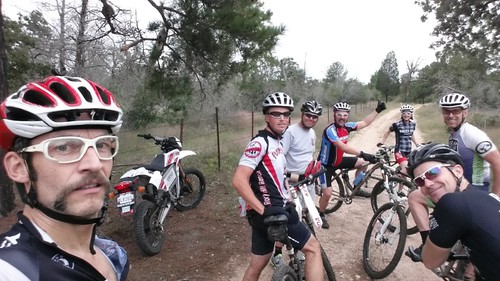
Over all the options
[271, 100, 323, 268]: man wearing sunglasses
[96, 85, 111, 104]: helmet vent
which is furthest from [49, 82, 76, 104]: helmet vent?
[271, 100, 323, 268]: man wearing sunglasses

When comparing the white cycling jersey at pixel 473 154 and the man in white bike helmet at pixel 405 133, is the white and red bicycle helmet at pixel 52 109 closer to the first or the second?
the white cycling jersey at pixel 473 154

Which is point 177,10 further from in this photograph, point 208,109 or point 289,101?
point 208,109

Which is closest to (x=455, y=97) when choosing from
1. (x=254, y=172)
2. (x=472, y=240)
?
(x=472, y=240)

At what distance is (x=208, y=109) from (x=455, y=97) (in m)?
12.7

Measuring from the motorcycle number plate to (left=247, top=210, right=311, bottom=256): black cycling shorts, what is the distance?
1.74 metres

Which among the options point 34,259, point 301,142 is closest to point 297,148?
point 301,142

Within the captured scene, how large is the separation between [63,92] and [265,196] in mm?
1663

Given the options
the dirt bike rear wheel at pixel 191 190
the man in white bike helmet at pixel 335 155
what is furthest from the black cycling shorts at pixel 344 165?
the dirt bike rear wheel at pixel 191 190

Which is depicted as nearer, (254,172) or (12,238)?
(12,238)

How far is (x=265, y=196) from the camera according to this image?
2469mm

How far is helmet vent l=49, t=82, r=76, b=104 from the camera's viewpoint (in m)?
1.24

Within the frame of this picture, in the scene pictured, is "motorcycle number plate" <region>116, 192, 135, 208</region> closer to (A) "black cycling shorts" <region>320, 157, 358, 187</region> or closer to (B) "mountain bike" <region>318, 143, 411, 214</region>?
(A) "black cycling shorts" <region>320, 157, 358, 187</region>

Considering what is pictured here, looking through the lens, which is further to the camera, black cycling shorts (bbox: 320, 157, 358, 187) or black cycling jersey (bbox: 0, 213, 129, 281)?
black cycling shorts (bbox: 320, 157, 358, 187)

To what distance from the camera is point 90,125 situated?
4.00 feet
